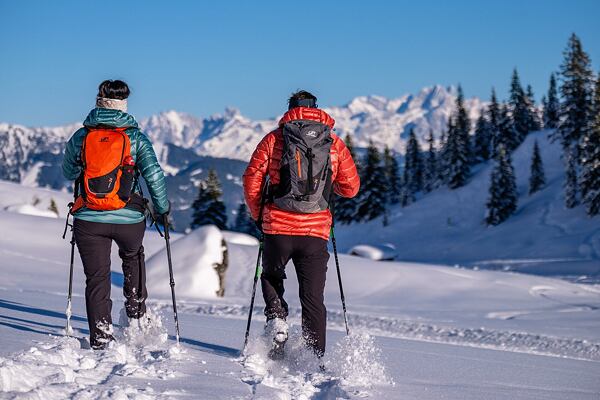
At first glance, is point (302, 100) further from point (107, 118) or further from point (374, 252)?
point (374, 252)

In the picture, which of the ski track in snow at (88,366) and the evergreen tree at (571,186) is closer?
the ski track in snow at (88,366)

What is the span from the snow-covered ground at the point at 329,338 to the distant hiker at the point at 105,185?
0.44 m

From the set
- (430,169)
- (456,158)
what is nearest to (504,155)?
(456,158)

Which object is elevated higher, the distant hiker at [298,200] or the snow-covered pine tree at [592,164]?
the snow-covered pine tree at [592,164]

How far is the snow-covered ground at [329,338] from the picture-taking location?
4348mm

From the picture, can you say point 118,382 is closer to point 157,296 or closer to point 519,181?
point 157,296

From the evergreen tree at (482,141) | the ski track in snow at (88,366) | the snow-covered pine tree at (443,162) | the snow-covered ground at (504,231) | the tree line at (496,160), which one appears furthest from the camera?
the evergreen tree at (482,141)

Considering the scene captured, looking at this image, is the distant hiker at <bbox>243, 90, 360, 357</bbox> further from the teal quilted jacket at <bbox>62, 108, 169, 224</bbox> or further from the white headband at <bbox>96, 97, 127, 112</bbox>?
the white headband at <bbox>96, 97, 127, 112</bbox>

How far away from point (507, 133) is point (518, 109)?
3.41 metres

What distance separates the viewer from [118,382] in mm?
4062

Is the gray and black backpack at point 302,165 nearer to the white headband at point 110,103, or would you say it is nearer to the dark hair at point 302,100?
the dark hair at point 302,100

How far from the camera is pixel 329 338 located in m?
8.38

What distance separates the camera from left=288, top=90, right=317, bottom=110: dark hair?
5.36 metres

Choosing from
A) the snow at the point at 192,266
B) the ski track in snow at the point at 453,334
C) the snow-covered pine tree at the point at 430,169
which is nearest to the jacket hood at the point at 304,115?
the ski track in snow at the point at 453,334
